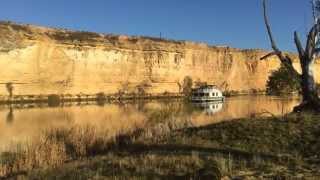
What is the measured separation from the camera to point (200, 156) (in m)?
9.21

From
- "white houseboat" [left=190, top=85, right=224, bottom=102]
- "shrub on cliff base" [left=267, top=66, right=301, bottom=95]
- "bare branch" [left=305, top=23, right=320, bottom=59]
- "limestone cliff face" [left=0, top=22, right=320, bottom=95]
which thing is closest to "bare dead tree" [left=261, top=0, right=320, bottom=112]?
"bare branch" [left=305, top=23, right=320, bottom=59]

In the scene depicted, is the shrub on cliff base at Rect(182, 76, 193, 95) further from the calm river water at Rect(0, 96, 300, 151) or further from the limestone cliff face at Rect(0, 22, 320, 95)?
the calm river water at Rect(0, 96, 300, 151)

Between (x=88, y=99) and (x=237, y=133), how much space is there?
47861mm

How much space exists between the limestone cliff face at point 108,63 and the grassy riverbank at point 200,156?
4264 centimetres

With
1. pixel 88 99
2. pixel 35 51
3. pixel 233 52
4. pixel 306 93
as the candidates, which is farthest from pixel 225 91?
pixel 306 93

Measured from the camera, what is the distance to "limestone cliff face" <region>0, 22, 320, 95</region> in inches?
2199

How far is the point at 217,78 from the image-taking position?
81.4m

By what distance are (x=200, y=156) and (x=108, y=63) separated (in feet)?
188

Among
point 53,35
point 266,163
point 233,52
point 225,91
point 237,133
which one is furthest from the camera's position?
point 233,52

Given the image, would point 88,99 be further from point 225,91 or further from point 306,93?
point 306,93

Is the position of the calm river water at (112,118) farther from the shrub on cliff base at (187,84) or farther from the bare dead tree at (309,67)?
the shrub on cliff base at (187,84)

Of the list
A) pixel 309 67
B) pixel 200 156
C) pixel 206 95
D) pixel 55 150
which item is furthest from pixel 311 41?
pixel 206 95

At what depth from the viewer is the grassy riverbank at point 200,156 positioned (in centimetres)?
812

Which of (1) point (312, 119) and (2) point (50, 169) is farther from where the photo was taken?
(1) point (312, 119)
